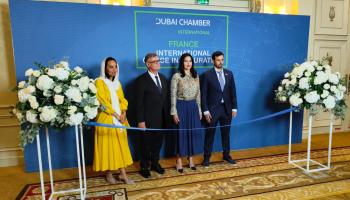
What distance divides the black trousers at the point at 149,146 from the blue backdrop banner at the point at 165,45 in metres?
0.51

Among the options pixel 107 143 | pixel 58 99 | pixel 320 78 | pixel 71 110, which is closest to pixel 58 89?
pixel 58 99

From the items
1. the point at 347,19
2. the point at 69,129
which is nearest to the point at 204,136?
the point at 69,129

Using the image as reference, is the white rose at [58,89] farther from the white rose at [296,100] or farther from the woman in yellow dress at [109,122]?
the white rose at [296,100]

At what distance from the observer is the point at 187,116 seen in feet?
11.4

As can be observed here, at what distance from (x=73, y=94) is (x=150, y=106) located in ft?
3.48

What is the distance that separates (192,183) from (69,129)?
Result: 1861 millimetres

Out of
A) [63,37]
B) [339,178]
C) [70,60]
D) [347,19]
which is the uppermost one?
[347,19]

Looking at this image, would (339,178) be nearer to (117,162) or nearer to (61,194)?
(117,162)

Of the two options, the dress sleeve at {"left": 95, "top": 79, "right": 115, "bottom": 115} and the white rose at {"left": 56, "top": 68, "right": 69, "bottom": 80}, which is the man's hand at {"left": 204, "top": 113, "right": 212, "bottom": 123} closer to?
the dress sleeve at {"left": 95, "top": 79, "right": 115, "bottom": 115}

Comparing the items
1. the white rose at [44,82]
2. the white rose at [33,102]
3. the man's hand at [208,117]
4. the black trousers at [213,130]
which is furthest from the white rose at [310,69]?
the white rose at [33,102]

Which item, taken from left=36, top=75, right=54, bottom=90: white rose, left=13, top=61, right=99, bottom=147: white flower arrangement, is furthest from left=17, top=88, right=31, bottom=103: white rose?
left=36, top=75, right=54, bottom=90: white rose

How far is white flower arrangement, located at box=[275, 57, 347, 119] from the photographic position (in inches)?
128

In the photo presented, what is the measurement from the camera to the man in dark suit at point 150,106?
3279 millimetres

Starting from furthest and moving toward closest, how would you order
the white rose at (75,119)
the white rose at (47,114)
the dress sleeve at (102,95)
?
the dress sleeve at (102,95) < the white rose at (75,119) < the white rose at (47,114)
